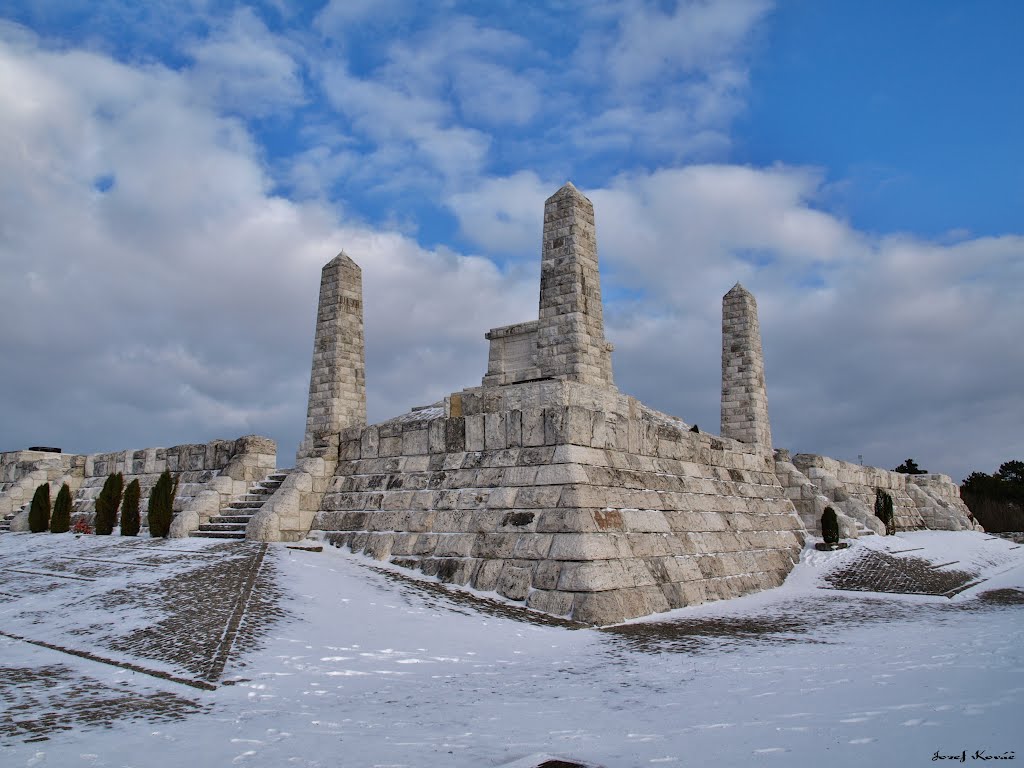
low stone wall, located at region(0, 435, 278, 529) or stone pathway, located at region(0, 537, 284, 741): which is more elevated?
low stone wall, located at region(0, 435, 278, 529)

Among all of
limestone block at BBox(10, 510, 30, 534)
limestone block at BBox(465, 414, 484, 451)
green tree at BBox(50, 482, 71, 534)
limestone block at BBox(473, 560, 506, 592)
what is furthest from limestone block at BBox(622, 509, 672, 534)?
limestone block at BBox(10, 510, 30, 534)

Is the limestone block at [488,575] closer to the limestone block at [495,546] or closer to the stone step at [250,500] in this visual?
the limestone block at [495,546]

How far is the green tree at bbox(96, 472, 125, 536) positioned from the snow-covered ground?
732cm

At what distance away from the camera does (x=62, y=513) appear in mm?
17906

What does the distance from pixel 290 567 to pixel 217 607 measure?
91.6 inches

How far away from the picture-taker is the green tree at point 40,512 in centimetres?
1828

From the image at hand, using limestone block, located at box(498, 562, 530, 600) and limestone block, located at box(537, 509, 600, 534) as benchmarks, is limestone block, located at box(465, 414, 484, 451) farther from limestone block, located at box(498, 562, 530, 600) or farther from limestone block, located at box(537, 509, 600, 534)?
limestone block, located at box(498, 562, 530, 600)

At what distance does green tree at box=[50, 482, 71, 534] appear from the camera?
17.8 meters

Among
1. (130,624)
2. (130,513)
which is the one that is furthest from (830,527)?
(130,513)

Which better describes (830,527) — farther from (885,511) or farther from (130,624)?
(130,624)

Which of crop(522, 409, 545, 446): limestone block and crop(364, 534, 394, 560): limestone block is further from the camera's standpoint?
crop(364, 534, 394, 560): limestone block

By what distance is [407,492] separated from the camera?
1334 cm

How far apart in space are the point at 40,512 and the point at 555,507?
46.0 feet

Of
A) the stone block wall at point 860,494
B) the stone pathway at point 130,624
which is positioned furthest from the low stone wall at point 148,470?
the stone block wall at point 860,494
